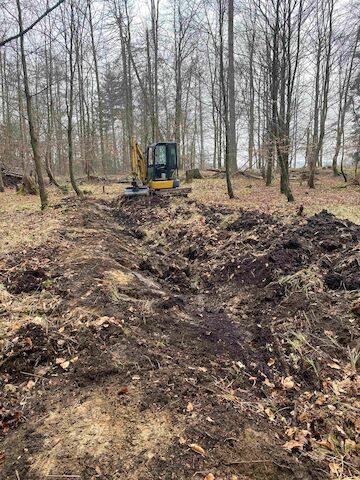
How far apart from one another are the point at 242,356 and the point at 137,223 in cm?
749

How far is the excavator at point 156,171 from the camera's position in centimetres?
1380

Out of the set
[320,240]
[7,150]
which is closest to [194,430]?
[320,240]

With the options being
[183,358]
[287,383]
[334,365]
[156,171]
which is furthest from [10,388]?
[156,171]

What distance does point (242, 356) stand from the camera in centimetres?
398

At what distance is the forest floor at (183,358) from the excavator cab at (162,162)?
7.61 meters

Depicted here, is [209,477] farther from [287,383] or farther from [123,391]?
[287,383]

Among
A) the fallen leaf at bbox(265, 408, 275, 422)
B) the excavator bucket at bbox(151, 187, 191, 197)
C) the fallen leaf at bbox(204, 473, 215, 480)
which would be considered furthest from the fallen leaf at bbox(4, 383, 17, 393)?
the excavator bucket at bbox(151, 187, 191, 197)

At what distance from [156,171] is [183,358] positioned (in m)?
11.7

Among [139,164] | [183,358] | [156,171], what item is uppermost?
[139,164]

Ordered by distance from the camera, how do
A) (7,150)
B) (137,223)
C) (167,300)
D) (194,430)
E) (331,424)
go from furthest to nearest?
(7,150)
(137,223)
(167,300)
(331,424)
(194,430)

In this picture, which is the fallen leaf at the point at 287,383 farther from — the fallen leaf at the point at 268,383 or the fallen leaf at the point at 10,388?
the fallen leaf at the point at 10,388

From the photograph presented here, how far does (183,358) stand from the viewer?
12.3 feet

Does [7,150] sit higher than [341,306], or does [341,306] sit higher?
[7,150]

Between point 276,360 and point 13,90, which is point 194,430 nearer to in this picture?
point 276,360
